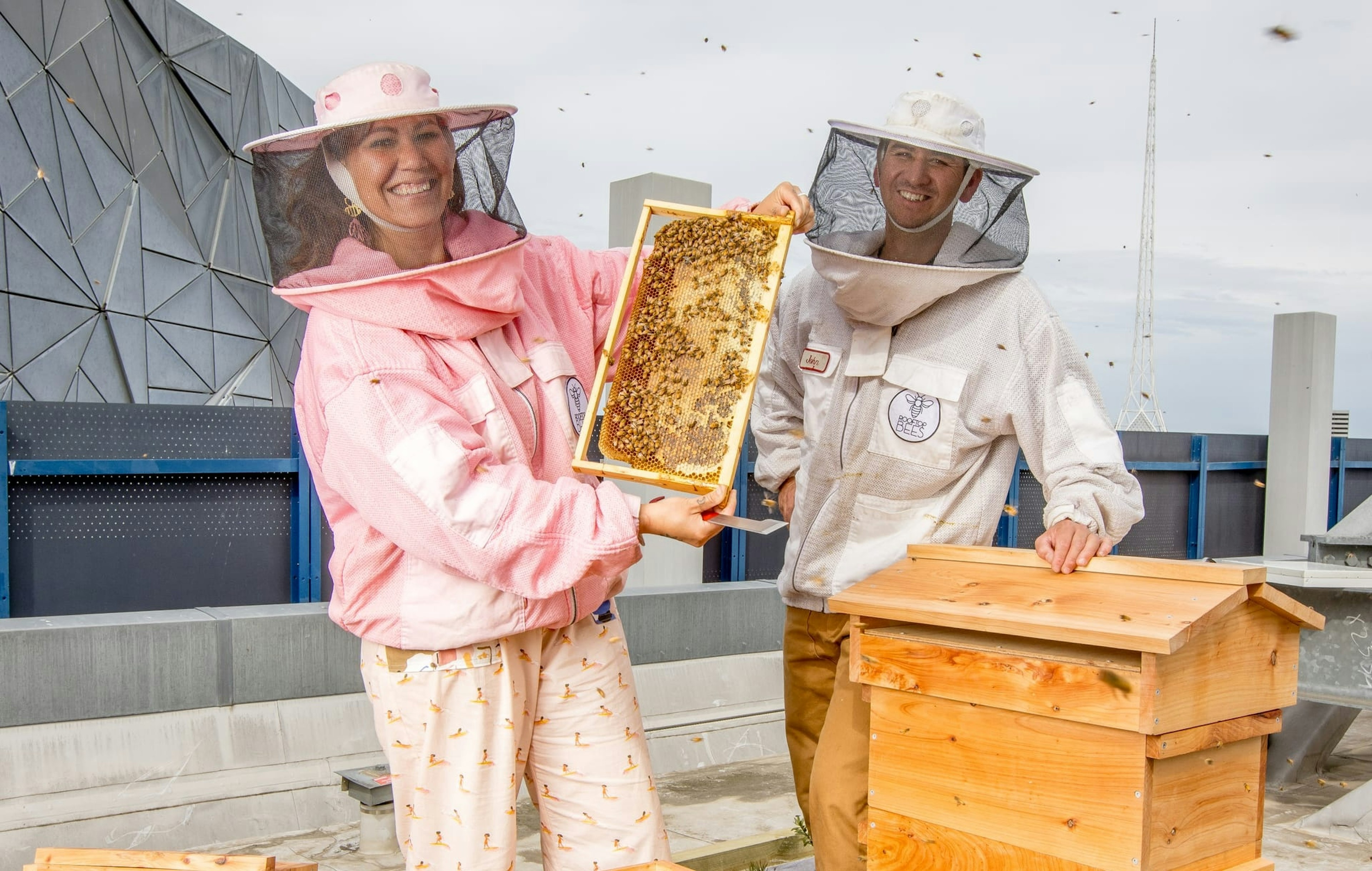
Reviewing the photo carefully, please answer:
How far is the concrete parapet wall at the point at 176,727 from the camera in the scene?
12.4 ft

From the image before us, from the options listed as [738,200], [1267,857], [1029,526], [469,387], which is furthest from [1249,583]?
[1029,526]

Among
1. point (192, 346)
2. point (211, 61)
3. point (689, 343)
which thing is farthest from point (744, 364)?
point (211, 61)

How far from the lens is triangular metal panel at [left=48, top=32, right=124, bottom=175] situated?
10203 millimetres

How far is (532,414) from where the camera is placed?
6.95 ft

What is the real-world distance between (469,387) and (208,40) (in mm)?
13654

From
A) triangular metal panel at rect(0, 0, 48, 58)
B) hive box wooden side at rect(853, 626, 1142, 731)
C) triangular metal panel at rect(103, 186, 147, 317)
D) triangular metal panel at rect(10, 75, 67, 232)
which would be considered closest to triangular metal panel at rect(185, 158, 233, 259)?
triangular metal panel at rect(103, 186, 147, 317)

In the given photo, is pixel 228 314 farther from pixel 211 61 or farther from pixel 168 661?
pixel 168 661

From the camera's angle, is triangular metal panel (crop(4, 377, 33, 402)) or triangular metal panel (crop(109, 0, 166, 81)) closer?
triangular metal panel (crop(4, 377, 33, 402))

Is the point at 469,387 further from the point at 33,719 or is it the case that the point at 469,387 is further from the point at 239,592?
the point at 239,592

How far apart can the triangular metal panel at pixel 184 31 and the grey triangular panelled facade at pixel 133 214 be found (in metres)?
0.02

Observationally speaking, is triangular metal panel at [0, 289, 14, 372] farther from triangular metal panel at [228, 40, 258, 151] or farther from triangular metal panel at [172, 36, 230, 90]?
triangular metal panel at [228, 40, 258, 151]

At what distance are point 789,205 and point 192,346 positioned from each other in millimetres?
11784

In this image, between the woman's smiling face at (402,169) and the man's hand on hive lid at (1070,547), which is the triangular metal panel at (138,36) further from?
the man's hand on hive lid at (1070,547)

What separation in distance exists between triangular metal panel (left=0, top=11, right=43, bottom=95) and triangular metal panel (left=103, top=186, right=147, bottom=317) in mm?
1849
